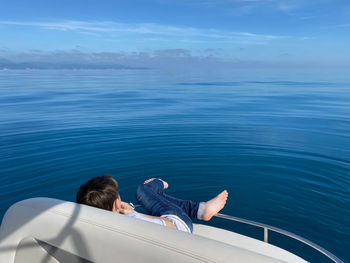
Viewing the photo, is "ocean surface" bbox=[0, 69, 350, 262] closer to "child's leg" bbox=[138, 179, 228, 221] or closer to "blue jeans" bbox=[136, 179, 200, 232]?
"child's leg" bbox=[138, 179, 228, 221]

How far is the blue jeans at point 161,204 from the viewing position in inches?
115

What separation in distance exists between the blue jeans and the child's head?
0.73m

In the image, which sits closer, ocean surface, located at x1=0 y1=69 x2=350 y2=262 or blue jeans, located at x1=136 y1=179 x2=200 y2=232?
blue jeans, located at x1=136 y1=179 x2=200 y2=232

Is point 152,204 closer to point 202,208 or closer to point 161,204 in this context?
point 161,204

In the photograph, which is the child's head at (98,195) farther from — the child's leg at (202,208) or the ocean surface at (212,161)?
the ocean surface at (212,161)

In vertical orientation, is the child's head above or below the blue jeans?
above

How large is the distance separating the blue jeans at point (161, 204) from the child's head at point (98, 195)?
28.8 inches

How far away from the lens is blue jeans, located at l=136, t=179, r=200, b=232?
2932mm

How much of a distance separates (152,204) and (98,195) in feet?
3.16

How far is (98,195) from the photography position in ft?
7.45

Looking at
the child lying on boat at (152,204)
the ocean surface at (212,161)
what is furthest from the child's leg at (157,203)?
the ocean surface at (212,161)

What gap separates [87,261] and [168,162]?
5.78 meters

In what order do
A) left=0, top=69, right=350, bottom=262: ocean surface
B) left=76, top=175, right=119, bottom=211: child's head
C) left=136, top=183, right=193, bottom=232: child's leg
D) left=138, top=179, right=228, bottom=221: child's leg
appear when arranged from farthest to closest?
1. left=0, top=69, right=350, bottom=262: ocean surface
2. left=138, top=179, right=228, bottom=221: child's leg
3. left=136, top=183, right=193, bottom=232: child's leg
4. left=76, top=175, right=119, bottom=211: child's head

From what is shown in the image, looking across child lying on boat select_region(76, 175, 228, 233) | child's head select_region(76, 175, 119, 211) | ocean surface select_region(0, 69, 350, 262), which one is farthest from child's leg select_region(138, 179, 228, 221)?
ocean surface select_region(0, 69, 350, 262)
